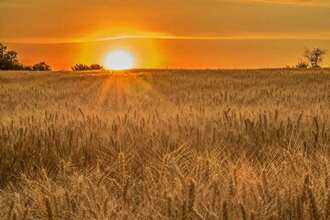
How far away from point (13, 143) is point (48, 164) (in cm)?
33

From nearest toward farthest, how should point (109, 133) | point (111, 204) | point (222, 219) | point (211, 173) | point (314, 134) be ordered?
1. point (222, 219)
2. point (111, 204)
3. point (211, 173)
4. point (314, 134)
5. point (109, 133)

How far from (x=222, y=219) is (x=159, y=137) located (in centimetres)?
195

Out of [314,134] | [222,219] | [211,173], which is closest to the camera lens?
[222,219]

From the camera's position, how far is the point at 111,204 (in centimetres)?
218

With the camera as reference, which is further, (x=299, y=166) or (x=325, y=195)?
(x=299, y=166)

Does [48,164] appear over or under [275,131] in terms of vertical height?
under

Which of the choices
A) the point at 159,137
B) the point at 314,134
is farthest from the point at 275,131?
the point at 159,137

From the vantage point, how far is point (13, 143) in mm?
4043

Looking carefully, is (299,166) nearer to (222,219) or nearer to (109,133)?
(222,219)

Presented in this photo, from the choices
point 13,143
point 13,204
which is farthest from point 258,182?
point 13,143

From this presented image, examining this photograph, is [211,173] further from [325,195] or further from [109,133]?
[109,133]

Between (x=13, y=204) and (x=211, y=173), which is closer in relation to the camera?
(x=13, y=204)

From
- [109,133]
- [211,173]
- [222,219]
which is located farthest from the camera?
[109,133]

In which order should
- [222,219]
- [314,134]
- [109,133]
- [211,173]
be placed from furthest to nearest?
[109,133], [314,134], [211,173], [222,219]
